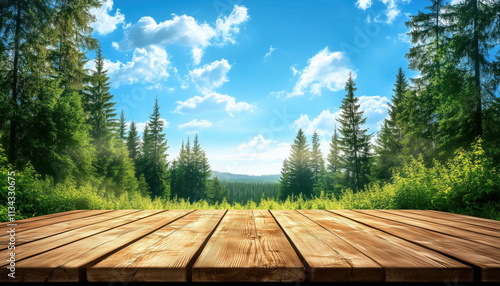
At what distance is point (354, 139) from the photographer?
2909 centimetres

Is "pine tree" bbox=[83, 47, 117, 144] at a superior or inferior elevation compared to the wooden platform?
superior

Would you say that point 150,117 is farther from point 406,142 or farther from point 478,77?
point 478,77

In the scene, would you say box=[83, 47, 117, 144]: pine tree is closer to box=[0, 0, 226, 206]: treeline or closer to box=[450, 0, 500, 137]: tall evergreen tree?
box=[0, 0, 226, 206]: treeline

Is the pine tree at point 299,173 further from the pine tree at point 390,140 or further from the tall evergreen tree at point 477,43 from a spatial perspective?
the tall evergreen tree at point 477,43

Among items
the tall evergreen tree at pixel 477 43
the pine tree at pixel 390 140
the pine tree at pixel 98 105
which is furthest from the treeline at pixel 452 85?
the pine tree at pixel 98 105

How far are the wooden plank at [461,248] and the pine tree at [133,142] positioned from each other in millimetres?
45456

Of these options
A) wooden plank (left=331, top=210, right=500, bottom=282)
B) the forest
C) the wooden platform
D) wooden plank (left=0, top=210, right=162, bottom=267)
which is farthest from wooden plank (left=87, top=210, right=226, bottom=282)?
the forest

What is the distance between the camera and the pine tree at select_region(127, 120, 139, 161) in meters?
42.7

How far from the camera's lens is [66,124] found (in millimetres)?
14906

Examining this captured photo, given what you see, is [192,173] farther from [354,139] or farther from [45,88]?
[45,88]

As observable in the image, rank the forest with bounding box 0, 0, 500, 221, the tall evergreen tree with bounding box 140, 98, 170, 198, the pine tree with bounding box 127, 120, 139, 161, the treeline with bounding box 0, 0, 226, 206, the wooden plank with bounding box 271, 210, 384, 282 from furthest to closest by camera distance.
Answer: the pine tree with bounding box 127, 120, 139, 161, the tall evergreen tree with bounding box 140, 98, 170, 198, the treeline with bounding box 0, 0, 226, 206, the forest with bounding box 0, 0, 500, 221, the wooden plank with bounding box 271, 210, 384, 282

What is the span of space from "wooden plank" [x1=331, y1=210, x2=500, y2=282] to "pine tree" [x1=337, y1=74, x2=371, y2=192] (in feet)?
95.4

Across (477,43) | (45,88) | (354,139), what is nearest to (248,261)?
(45,88)

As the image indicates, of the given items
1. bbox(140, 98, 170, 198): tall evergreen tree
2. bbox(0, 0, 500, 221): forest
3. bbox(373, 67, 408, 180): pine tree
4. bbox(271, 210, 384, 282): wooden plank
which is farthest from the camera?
bbox(140, 98, 170, 198): tall evergreen tree
